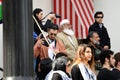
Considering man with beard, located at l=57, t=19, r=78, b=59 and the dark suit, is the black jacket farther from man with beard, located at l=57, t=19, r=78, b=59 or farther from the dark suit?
the dark suit

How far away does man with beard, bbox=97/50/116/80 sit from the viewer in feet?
17.9

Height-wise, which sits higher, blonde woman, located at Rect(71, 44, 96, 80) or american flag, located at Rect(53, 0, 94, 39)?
american flag, located at Rect(53, 0, 94, 39)

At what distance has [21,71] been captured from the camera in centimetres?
173

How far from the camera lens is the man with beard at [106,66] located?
544cm

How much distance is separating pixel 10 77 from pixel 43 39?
6086 mm

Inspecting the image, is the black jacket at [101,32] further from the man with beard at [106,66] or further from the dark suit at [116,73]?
the dark suit at [116,73]

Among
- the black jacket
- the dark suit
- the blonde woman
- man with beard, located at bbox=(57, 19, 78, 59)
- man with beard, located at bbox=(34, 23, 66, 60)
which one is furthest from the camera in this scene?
the black jacket

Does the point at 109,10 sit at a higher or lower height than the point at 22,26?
higher

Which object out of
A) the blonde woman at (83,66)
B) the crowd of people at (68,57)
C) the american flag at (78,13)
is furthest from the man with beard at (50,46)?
the american flag at (78,13)

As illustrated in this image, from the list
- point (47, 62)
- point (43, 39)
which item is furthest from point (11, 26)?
point (43, 39)

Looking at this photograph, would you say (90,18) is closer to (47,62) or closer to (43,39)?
(43,39)

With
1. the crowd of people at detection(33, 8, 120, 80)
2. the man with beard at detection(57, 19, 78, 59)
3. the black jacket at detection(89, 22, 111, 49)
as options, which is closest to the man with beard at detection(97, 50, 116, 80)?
the crowd of people at detection(33, 8, 120, 80)

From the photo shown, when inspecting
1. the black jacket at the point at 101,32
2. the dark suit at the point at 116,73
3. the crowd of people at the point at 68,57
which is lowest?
the dark suit at the point at 116,73

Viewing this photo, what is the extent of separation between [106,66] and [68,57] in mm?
834
